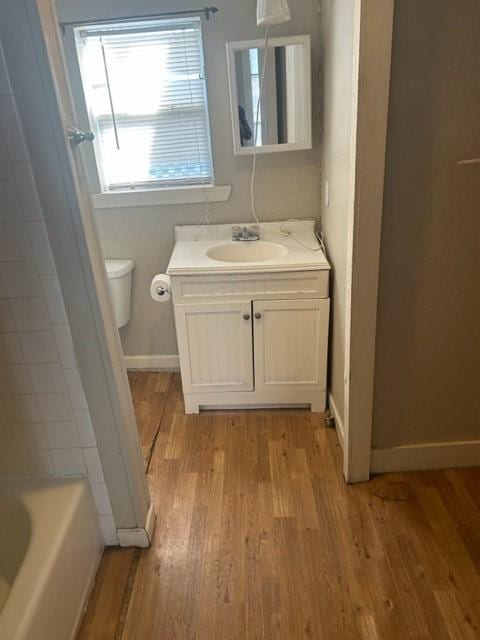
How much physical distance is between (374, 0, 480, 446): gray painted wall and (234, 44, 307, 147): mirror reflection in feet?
2.98

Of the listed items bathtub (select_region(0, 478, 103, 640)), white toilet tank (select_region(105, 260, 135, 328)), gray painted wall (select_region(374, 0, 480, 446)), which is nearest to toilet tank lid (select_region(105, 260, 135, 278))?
white toilet tank (select_region(105, 260, 135, 328))

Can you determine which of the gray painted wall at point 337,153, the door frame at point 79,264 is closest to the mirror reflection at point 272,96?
the gray painted wall at point 337,153

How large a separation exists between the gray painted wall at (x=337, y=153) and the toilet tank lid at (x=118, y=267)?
1.08m

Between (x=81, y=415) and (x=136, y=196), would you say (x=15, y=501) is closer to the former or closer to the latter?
(x=81, y=415)

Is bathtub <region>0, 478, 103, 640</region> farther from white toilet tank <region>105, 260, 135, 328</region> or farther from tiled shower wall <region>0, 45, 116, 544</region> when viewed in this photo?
white toilet tank <region>105, 260, 135, 328</region>

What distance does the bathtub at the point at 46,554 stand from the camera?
117 centimetres

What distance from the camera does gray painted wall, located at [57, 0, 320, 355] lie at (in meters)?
2.16

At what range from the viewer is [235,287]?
2.14 meters

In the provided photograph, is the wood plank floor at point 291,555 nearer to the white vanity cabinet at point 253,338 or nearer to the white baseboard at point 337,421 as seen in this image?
the white baseboard at point 337,421

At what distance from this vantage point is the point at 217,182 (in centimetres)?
246

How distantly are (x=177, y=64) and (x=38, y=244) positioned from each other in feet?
4.96

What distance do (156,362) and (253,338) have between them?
873 mm

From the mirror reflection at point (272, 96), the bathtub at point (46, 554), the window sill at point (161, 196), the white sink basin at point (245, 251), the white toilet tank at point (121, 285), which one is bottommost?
the bathtub at point (46, 554)

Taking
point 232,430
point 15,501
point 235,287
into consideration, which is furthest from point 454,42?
point 15,501
